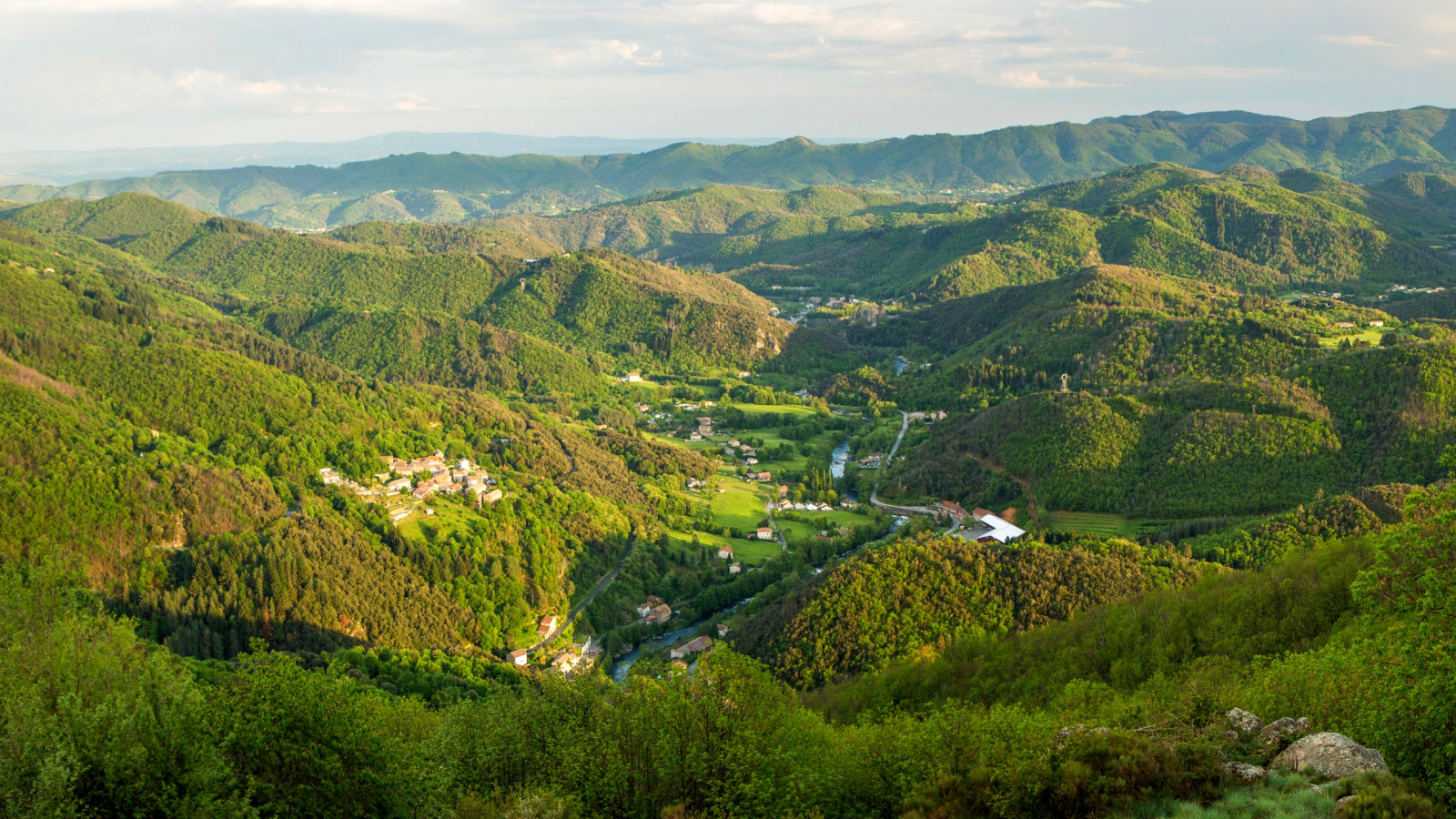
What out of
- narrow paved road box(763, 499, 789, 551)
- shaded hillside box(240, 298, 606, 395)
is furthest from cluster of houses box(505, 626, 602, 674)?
shaded hillside box(240, 298, 606, 395)

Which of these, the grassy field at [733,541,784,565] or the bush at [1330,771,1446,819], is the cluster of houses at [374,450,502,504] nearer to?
the grassy field at [733,541,784,565]

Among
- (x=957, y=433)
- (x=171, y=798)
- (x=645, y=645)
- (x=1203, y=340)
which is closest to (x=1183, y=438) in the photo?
(x=957, y=433)

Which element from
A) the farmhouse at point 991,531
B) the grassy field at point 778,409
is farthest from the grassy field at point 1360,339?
the grassy field at point 778,409

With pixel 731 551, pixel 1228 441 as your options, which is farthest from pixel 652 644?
pixel 1228 441

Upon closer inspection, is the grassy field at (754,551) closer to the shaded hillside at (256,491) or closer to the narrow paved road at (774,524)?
the narrow paved road at (774,524)

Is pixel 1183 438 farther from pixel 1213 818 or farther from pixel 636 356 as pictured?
pixel 636 356

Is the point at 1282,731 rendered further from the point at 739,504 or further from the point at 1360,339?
the point at 1360,339
